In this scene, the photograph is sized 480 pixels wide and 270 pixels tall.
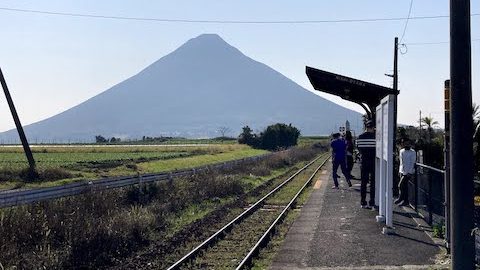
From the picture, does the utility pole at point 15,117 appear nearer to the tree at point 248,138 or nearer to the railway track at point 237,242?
the railway track at point 237,242

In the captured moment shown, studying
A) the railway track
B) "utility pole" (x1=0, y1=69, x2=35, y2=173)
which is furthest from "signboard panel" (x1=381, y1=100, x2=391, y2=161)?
"utility pole" (x1=0, y1=69, x2=35, y2=173)

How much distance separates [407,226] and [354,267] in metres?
3.81

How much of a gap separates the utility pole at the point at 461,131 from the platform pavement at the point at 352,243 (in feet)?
8.25

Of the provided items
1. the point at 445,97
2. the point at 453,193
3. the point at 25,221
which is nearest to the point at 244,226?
the point at 25,221

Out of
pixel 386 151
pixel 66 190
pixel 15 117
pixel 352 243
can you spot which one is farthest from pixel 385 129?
pixel 15 117

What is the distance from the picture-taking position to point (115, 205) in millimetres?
15852

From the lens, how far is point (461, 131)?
6.68m

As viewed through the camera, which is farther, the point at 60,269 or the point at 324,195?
the point at 324,195

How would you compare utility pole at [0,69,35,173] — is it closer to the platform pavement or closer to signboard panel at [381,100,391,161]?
the platform pavement

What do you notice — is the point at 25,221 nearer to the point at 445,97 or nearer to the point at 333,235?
the point at 333,235

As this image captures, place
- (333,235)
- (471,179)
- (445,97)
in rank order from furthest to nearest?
(333,235)
(445,97)
(471,179)

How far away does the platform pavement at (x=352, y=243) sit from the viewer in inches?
387

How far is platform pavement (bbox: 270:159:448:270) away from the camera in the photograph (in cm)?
982

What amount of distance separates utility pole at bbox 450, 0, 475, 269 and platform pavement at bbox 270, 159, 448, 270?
252 cm
